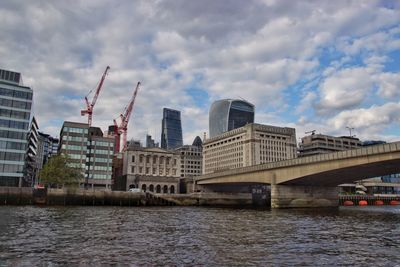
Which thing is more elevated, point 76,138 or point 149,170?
point 76,138

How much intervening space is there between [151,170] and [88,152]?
37.9 metres

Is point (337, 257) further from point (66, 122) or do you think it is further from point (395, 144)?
point (66, 122)

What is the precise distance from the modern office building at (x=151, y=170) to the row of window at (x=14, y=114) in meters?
65.2

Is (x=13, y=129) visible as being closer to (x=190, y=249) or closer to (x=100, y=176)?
(x=100, y=176)

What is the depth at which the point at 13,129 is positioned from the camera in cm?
11606

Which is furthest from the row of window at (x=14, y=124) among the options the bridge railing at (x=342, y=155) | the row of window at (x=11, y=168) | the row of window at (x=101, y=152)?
the bridge railing at (x=342, y=155)

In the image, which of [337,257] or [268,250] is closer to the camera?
[337,257]

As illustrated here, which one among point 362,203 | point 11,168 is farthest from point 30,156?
point 362,203

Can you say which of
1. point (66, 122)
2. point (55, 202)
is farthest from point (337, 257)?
point (66, 122)

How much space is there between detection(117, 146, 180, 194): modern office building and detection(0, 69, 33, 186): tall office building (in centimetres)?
6327

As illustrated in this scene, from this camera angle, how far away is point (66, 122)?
5906 inches

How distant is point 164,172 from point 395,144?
446 feet

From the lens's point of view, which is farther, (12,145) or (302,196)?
(12,145)

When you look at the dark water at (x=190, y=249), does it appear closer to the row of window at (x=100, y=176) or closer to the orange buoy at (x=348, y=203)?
the orange buoy at (x=348, y=203)
